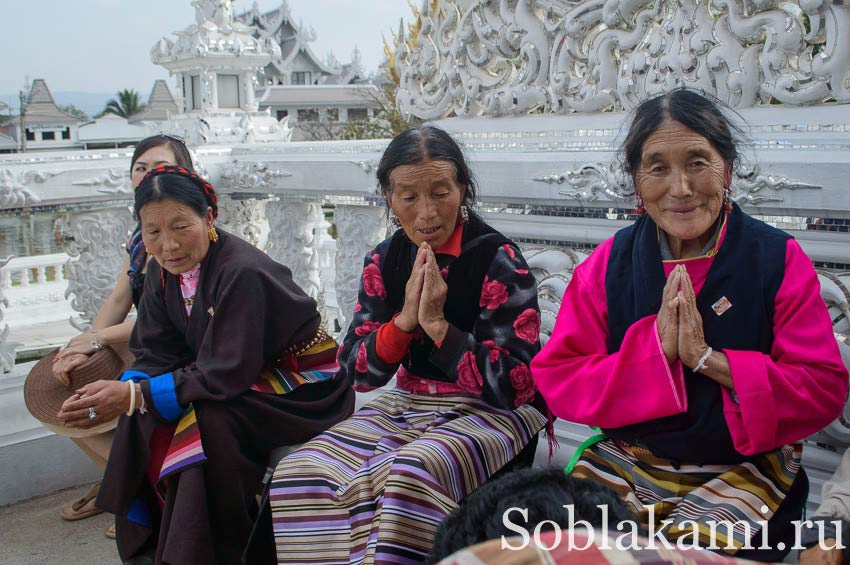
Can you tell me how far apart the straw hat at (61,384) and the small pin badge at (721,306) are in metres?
2.11

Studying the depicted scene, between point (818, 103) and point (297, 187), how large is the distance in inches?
94.9

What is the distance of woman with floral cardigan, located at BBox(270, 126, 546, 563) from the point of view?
2.37 metres

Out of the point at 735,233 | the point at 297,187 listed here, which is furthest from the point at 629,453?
the point at 297,187

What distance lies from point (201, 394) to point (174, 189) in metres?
0.73

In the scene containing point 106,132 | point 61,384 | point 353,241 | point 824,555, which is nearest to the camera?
point 824,555

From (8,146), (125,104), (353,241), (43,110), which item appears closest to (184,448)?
(353,241)

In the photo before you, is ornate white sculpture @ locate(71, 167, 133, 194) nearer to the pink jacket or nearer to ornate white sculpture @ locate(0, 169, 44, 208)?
ornate white sculpture @ locate(0, 169, 44, 208)

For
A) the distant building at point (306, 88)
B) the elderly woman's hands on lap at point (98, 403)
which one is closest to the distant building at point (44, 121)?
the distant building at point (306, 88)

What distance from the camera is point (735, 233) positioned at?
2.20 meters

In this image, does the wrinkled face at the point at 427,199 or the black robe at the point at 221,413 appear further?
the black robe at the point at 221,413

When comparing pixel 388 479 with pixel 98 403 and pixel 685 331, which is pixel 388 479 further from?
pixel 98 403

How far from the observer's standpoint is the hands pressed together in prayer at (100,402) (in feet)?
9.49

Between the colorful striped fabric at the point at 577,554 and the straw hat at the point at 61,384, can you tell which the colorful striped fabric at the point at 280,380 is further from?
the colorful striped fabric at the point at 577,554

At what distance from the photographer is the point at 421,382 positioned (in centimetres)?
280
